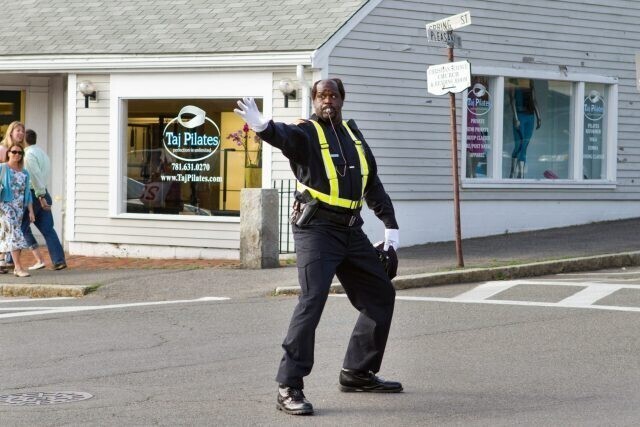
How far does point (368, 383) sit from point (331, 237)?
974 millimetres

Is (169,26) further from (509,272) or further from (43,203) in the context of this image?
(509,272)

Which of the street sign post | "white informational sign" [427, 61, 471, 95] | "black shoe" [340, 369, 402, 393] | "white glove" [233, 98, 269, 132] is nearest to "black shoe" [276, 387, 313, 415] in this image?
"black shoe" [340, 369, 402, 393]

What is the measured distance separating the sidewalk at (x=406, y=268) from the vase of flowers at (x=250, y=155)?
1.26 metres

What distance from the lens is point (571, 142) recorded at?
19.5m

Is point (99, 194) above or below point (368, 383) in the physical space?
above

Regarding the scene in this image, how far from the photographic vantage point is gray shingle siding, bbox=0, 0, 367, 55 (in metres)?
16.6

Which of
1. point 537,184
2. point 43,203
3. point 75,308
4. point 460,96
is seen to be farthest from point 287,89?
point 75,308

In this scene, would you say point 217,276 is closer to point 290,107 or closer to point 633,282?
point 290,107

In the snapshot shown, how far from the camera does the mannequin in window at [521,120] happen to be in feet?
61.6

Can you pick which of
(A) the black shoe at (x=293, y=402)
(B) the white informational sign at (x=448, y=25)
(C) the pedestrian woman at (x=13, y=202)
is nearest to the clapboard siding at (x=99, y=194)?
(C) the pedestrian woman at (x=13, y=202)

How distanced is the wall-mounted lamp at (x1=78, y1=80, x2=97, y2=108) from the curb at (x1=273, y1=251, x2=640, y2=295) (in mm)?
5930

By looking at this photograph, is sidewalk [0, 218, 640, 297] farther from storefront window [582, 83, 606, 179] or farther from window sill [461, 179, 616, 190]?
storefront window [582, 83, 606, 179]

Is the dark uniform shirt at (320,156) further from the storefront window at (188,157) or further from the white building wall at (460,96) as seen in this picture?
the storefront window at (188,157)

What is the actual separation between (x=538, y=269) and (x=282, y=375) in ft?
27.0
